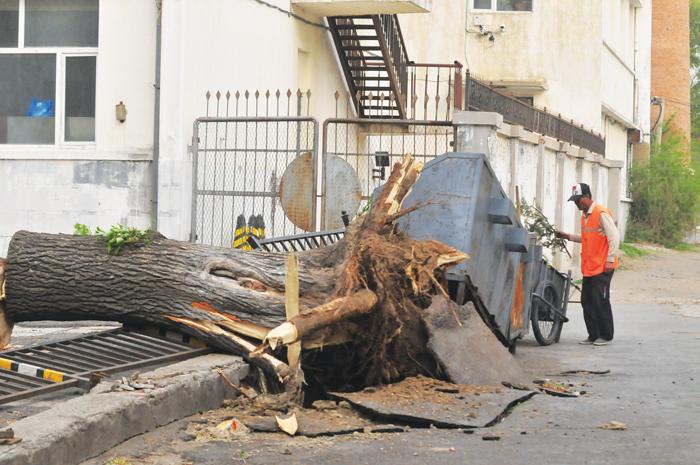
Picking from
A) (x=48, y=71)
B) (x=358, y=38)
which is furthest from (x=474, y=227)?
(x=358, y=38)

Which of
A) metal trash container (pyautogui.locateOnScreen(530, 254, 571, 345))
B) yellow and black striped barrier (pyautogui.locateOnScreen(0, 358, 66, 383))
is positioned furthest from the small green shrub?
yellow and black striped barrier (pyautogui.locateOnScreen(0, 358, 66, 383))

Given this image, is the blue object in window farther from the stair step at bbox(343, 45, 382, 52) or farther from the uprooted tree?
the uprooted tree

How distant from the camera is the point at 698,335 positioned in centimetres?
1409

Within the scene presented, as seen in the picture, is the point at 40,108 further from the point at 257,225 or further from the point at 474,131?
the point at 474,131

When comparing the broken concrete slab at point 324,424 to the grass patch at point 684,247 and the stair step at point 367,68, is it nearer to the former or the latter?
the stair step at point 367,68

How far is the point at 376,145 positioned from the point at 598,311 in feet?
25.2

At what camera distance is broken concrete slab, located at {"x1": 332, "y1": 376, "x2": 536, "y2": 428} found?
7656mm

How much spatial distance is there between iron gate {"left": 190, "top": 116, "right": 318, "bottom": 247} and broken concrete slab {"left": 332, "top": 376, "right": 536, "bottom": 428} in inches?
264

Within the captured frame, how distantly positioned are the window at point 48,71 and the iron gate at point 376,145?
3.17 metres

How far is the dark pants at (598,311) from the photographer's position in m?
13.1

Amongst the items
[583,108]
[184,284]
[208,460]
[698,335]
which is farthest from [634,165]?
[208,460]

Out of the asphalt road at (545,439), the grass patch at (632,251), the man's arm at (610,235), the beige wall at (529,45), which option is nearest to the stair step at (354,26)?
the man's arm at (610,235)

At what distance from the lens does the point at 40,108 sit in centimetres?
1600

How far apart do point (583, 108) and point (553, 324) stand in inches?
664
